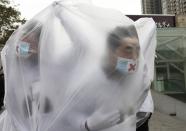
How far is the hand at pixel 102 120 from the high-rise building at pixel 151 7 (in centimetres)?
5439

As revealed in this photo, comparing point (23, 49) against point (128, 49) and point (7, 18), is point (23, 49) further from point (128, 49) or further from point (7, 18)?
point (7, 18)

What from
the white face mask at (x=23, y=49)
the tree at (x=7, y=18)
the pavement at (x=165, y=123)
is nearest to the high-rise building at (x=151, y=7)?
the tree at (x=7, y=18)

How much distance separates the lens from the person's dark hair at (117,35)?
2.62 m

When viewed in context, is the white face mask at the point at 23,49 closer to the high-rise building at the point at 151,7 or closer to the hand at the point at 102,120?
the hand at the point at 102,120

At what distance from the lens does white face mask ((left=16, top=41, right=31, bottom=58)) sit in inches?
109

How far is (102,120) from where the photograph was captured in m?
2.65

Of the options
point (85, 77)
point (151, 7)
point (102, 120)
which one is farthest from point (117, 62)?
point (151, 7)

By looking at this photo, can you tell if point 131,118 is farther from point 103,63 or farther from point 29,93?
point 29,93

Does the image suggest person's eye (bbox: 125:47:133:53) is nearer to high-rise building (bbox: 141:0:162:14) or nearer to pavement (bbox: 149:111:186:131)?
pavement (bbox: 149:111:186:131)

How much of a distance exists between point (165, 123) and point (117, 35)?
10811 millimetres

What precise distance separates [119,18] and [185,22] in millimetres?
29672

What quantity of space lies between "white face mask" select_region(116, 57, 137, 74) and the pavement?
30.1ft

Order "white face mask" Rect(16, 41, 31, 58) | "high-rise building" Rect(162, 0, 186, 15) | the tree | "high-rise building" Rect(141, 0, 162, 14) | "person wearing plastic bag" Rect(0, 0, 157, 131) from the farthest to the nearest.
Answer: "high-rise building" Rect(141, 0, 162, 14) < "high-rise building" Rect(162, 0, 186, 15) < the tree < "white face mask" Rect(16, 41, 31, 58) < "person wearing plastic bag" Rect(0, 0, 157, 131)

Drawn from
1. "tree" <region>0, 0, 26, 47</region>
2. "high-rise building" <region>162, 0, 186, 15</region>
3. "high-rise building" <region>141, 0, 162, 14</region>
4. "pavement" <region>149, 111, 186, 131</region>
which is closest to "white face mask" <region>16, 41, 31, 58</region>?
"pavement" <region>149, 111, 186, 131</region>
